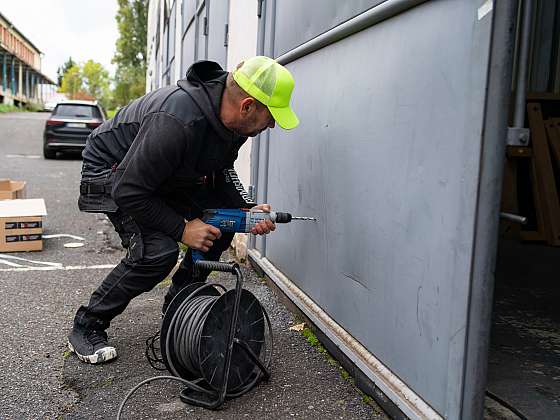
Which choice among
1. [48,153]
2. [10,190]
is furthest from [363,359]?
[48,153]

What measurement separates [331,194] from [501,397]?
4.75 ft

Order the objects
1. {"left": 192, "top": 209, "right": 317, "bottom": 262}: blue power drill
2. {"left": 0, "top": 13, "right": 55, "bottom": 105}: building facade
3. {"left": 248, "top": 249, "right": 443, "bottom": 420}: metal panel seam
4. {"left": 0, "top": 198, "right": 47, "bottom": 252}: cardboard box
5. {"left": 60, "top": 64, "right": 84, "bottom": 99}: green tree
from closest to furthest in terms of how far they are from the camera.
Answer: {"left": 248, "top": 249, "right": 443, "bottom": 420}: metal panel seam < {"left": 192, "top": 209, "right": 317, "bottom": 262}: blue power drill < {"left": 0, "top": 198, "right": 47, "bottom": 252}: cardboard box < {"left": 0, "top": 13, "right": 55, "bottom": 105}: building facade < {"left": 60, "top": 64, "right": 84, "bottom": 99}: green tree

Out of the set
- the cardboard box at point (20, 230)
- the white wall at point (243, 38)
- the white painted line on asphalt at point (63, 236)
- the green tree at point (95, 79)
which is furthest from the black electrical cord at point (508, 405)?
the green tree at point (95, 79)

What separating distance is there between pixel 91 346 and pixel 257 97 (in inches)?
69.8

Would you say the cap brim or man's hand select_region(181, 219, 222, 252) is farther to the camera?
man's hand select_region(181, 219, 222, 252)

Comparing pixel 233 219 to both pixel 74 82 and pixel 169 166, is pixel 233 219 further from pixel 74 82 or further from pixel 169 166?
pixel 74 82

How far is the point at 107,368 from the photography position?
3.34 metres

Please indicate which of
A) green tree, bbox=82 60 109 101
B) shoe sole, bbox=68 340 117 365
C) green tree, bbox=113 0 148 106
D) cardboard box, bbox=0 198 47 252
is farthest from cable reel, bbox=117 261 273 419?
green tree, bbox=82 60 109 101

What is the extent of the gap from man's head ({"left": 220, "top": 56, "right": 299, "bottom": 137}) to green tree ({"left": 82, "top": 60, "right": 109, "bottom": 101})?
262 feet

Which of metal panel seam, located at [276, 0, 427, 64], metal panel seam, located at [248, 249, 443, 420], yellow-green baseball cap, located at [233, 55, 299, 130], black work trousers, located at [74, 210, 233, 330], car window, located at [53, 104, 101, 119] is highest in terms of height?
car window, located at [53, 104, 101, 119]

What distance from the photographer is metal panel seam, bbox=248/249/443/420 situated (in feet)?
8.20

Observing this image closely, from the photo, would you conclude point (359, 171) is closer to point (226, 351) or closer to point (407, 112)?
point (407, 112)

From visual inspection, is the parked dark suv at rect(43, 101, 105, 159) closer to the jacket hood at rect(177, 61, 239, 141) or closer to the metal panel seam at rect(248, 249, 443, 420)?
the metal panel seam at rect(248, 249, 443, 420)

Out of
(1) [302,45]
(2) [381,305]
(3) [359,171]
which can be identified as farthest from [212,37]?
(2) [381,305]
